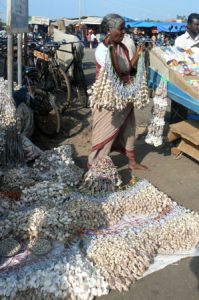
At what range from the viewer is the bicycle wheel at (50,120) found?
6.58 metres

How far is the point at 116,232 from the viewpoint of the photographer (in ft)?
12.2

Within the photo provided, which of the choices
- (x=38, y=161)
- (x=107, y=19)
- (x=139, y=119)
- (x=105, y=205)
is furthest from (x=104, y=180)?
(x=139, y=119)

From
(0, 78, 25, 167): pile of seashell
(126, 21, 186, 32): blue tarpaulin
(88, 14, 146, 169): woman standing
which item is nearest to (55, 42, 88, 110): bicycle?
(88, 14, 146, 169): woman standing

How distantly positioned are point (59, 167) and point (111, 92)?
1134 millimetres

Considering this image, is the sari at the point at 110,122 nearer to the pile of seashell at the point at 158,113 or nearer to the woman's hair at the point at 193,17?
the pile of seashell at the point at 158,113

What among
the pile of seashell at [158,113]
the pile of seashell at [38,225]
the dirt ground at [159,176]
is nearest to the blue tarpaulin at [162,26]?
the dirt ground at [159,176]

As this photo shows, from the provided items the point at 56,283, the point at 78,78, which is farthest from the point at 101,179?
the point at 78,78

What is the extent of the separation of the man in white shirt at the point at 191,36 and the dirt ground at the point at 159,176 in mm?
1515

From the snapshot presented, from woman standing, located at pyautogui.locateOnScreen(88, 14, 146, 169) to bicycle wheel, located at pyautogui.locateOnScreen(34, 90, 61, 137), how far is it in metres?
1.66

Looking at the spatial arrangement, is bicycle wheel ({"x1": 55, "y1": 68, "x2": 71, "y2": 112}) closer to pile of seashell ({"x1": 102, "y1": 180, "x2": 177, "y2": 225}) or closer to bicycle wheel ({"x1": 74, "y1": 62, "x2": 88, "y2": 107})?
bicycle wheel ({"x1": 74, "y1": 62, "x2": 88, "y2": 107})

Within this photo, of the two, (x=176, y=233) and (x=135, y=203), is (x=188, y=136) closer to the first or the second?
(x=135, y=203)

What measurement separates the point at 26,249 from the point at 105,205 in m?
0.93

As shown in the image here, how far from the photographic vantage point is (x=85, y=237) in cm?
364

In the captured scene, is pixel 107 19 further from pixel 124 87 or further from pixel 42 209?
pixel 42 209
